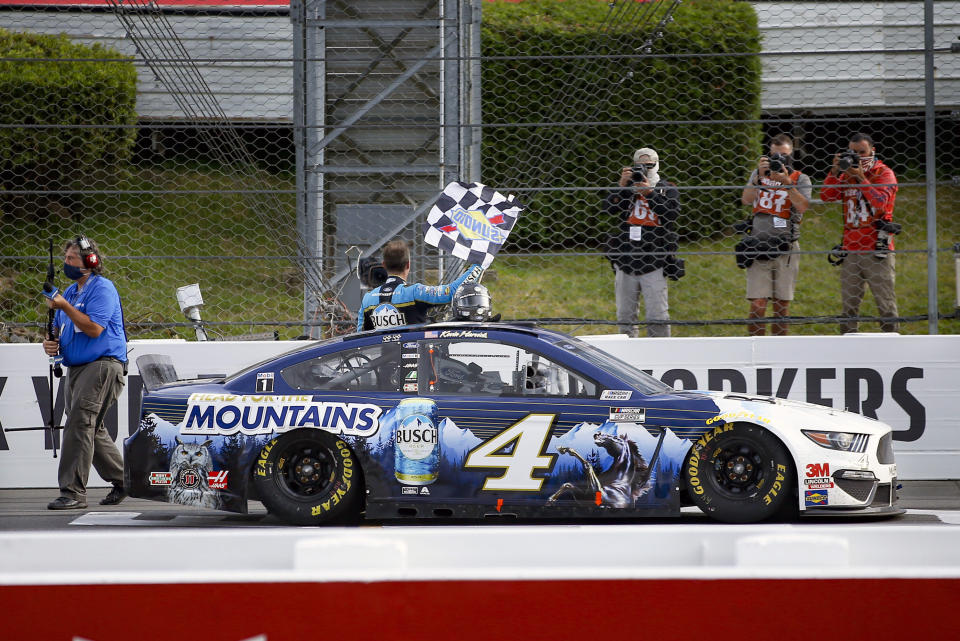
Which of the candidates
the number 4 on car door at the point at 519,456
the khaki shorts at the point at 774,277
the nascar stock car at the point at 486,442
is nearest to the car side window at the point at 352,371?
the nascar stock car at the point at 486,442

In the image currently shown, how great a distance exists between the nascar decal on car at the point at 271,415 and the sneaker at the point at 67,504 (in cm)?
167

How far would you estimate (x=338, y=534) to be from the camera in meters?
2.88

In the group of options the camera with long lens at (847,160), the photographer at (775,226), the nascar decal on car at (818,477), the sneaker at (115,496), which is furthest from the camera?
the photographer at (775,226)

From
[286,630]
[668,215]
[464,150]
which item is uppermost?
[464,150]

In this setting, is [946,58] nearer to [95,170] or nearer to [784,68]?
[784,68]

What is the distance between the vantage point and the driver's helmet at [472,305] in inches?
302

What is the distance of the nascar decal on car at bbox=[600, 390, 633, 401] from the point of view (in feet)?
22.1

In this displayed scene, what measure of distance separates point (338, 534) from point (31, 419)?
24.1 ft

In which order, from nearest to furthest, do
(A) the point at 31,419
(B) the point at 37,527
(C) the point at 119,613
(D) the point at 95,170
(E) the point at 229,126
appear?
(C) the point at 119,613 < (B) the point at 37,527 < (A) the point at 31,419 < (E) the point at 229,126 < (D) the point at 95,170

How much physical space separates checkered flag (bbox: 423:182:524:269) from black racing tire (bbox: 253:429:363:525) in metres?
2.76

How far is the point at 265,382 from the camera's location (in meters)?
7.04

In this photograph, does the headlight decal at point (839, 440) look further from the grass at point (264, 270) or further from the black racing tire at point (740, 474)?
the grass at point (264, 270)

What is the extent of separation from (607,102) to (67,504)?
8.49m

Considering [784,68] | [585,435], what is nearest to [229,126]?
[585,435]
